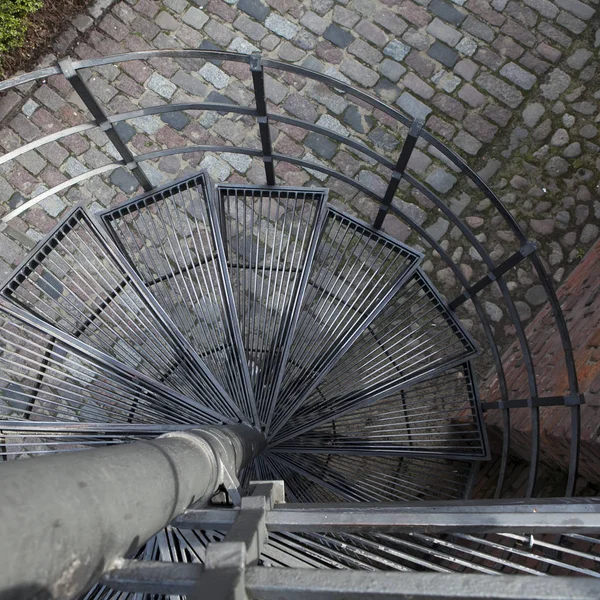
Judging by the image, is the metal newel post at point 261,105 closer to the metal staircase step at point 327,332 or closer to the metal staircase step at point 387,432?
the metal staircase step at point 327,332

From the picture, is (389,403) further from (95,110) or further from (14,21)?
(14,21)

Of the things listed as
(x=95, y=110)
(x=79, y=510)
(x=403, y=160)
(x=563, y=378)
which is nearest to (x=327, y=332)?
(x=403, y=160)

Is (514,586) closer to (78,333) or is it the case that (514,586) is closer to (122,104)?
(78,333)

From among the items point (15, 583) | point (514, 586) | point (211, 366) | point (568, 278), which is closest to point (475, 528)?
point (514, 586)

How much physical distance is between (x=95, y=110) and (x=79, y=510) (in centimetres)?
316

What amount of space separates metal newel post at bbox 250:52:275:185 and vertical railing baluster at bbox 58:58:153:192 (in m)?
0.97

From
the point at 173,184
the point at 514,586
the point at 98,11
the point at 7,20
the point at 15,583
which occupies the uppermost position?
the point at 98,11

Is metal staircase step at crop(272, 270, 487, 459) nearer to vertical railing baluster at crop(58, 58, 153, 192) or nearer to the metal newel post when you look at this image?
the metal newel post

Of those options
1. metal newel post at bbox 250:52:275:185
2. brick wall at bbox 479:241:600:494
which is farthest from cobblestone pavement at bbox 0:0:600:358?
metal newel post at bbox 250:52:275:185

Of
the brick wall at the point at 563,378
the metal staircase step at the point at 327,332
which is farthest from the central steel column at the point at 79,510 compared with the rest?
the brick wall at the point at 563,378

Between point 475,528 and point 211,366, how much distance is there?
3.13m

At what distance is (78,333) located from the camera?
4.69 metres

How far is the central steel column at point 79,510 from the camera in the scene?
1.14 meters

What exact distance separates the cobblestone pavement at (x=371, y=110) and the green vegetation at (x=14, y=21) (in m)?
0.45
